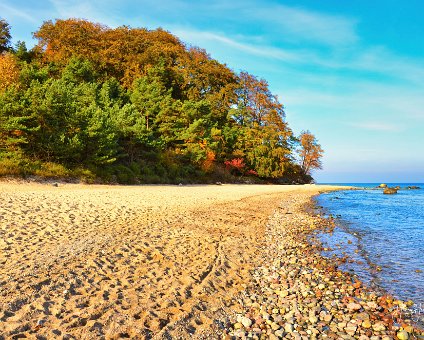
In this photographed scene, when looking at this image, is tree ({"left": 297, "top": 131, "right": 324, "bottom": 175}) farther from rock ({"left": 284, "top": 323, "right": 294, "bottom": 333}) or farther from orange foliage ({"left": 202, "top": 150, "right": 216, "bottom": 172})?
rock ({"left": 284, "top": 323, "right": 294, "bottom": 333})

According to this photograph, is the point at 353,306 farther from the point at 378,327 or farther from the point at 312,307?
the point at 312,307

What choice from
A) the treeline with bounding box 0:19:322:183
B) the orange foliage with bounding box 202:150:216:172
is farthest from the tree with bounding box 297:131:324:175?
the orange foliage with bounding box 202:150:216:172

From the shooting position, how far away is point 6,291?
5.03 metres

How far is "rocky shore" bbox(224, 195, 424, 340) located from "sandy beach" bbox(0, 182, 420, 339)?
1.9 inches

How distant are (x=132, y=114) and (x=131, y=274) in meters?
30.2

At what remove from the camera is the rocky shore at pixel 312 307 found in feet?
15.1

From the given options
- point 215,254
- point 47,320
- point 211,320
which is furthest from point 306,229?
point 47,320

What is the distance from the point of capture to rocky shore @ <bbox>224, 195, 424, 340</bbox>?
4.61m

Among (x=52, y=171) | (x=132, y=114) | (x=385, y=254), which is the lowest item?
(x=385, y=254)

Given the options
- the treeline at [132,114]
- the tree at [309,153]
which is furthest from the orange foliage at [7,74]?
the tree at [309,153]

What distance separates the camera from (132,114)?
34219mm

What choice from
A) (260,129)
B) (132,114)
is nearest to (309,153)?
(260,129)

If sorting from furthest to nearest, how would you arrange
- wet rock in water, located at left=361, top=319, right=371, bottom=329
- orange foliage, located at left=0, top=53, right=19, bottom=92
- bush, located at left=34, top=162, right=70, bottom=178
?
orange foliage, located at left=0, top=53, right=19, bottom=92 < bush, located at left=34, top=162, right=70, bottom=178 < wet rock in water, located at left=361, top=319, right=371, bottom=329

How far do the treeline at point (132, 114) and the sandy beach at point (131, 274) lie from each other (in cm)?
1445
